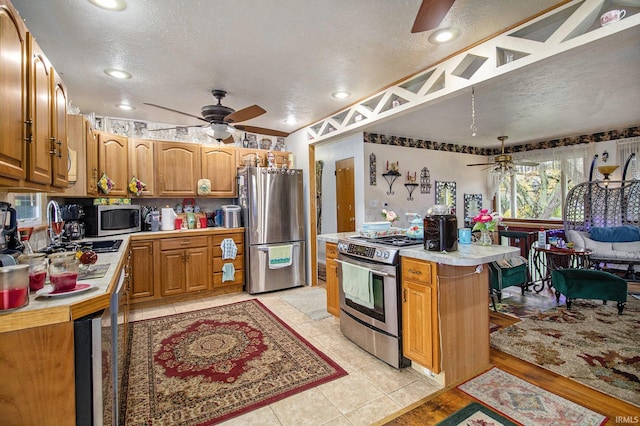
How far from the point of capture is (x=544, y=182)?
6609 mm

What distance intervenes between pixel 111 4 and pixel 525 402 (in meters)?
3.65

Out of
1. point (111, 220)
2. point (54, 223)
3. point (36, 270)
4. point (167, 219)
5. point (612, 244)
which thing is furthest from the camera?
point (612, 244)

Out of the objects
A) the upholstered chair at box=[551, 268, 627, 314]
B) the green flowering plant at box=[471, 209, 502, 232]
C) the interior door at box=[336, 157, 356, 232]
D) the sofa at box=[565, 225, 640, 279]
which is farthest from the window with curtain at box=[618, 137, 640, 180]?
the green flowering plant at box=[471, 209, 502, 232]

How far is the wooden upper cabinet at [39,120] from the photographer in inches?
56.2

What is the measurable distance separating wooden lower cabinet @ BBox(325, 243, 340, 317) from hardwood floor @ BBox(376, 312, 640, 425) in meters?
1.33

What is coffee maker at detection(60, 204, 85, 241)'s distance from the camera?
3094 mm

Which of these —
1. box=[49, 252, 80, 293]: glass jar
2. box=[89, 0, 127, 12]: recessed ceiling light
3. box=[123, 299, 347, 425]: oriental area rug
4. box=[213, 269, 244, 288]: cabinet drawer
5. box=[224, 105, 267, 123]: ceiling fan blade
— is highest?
box=[89, 0, 127, 12]: recessed ceiling light

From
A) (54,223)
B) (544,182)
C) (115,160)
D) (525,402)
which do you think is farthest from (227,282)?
(544,182)

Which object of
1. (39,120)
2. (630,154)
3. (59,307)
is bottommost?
(59,307)

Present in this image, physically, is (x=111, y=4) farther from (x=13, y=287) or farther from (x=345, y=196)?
(x=345, y=196)

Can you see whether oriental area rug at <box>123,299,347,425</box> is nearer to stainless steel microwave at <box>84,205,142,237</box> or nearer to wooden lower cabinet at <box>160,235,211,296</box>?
wooden lower cabinet at <box>160,235,211,296</box>

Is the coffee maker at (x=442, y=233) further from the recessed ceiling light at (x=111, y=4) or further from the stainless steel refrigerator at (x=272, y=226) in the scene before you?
the stainless steel refrigerator at (x=272, y=226)

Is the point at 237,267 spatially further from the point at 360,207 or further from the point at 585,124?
the point at 585,124

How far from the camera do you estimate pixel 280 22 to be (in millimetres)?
2113
